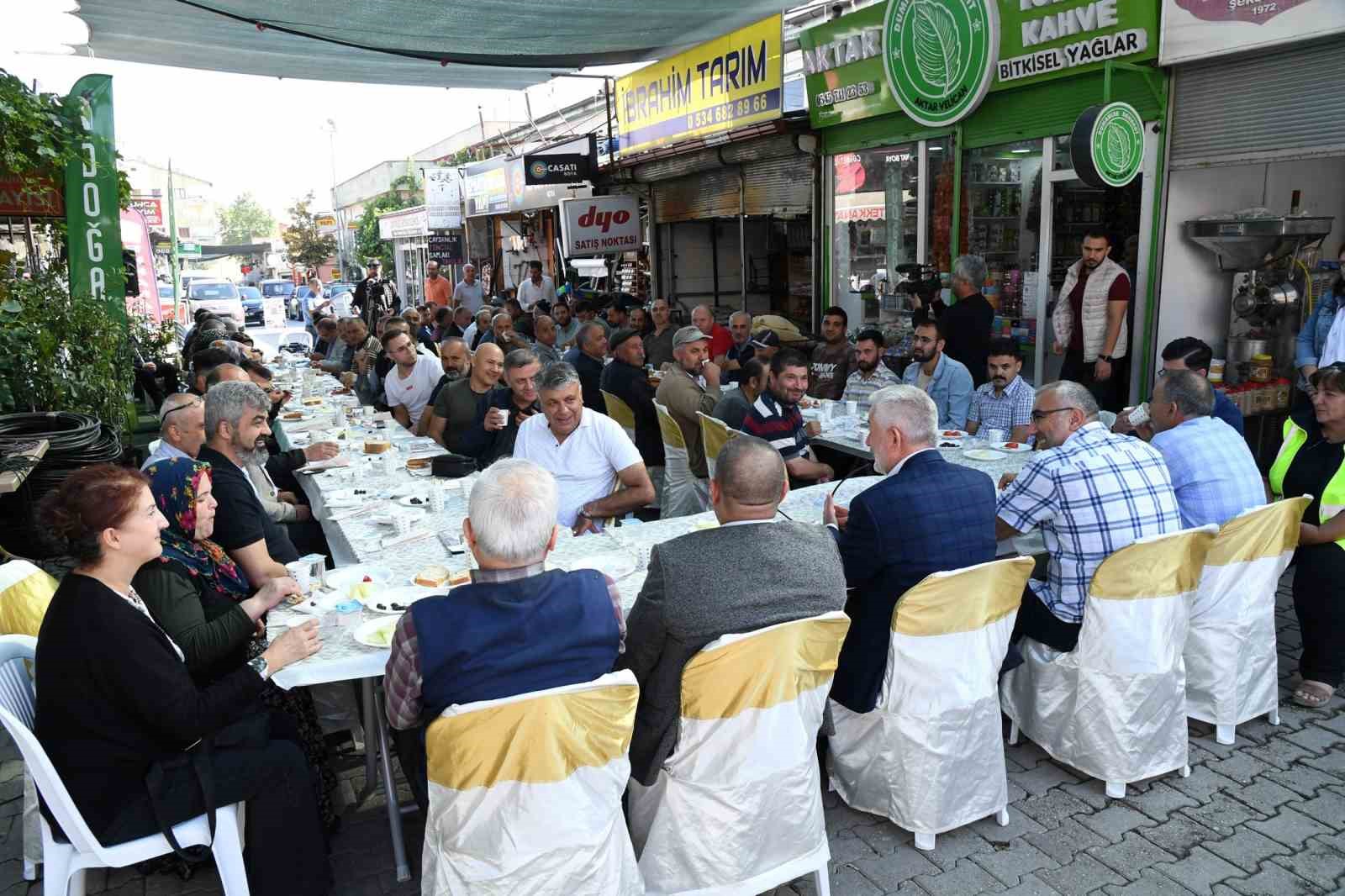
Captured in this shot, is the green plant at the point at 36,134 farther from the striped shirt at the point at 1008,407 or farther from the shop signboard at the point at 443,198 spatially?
the shop signboard at the point at 443,198

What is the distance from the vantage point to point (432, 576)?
11.1 feet

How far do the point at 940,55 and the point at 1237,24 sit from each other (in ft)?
8.63

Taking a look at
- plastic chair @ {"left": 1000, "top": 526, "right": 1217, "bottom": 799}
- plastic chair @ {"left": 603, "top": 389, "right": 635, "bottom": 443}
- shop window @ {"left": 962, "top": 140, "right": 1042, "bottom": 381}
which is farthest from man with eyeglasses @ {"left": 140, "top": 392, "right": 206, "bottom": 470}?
shop window @ {"left": 962, "top": 140, "right": 1042, "bottom": 381}

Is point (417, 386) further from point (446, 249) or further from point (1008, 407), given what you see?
point (446, 249)

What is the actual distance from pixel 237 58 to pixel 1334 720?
33.2 feet

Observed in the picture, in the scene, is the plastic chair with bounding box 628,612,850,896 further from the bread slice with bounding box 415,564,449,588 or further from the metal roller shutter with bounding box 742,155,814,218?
the metal roller shutter with bounding box 742,155,814,218

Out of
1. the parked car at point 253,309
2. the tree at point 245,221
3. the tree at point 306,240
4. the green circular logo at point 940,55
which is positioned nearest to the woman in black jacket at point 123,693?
the green circular logo at point 940,55

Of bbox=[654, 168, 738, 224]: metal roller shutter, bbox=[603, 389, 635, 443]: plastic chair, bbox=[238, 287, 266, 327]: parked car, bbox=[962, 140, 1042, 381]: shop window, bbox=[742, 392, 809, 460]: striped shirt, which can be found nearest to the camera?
bbox=[742, 392, 809, 460]: striped shirt

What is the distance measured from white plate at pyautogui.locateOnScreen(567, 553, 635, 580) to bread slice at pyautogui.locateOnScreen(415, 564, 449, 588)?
0.45 m

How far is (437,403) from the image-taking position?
638cm

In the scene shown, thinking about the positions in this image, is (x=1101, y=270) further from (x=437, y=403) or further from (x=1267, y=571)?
(x=437, y=403)

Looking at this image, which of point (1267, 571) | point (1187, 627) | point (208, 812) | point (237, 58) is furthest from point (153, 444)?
point (237, 58)

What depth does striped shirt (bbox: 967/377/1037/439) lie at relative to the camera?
5988mm

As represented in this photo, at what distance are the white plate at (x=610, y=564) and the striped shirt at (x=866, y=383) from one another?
375 cm
